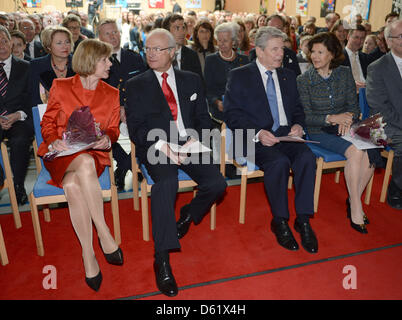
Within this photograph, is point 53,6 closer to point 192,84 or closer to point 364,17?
point 364,17

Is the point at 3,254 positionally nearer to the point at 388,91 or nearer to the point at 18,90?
the point at 18,90

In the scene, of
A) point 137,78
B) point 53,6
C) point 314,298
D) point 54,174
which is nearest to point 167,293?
point 314,298

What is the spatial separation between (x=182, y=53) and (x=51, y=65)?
1573 mm

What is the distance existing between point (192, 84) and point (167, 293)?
4.94 ft

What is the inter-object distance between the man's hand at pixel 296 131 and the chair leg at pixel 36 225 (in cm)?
191

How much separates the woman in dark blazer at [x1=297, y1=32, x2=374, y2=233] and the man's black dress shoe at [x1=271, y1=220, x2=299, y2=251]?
602 mm

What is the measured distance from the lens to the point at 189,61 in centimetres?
429

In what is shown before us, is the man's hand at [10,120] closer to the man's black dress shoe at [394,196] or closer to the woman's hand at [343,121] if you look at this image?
the woman's hand at [343,121]

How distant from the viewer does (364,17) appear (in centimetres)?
880

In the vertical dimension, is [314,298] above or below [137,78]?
below

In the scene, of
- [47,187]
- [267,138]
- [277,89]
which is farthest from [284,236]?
[47,187]

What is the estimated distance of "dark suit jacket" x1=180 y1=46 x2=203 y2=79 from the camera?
427 centimetres

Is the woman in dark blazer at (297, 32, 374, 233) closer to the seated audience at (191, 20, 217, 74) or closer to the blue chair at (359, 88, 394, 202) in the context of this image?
the blue chair at (359, 88, 394, 202)

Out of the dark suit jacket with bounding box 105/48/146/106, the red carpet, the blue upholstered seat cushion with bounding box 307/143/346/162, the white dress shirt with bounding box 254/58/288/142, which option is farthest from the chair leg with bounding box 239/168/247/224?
the dark suit jacket with bounding box 105/48/146/106
